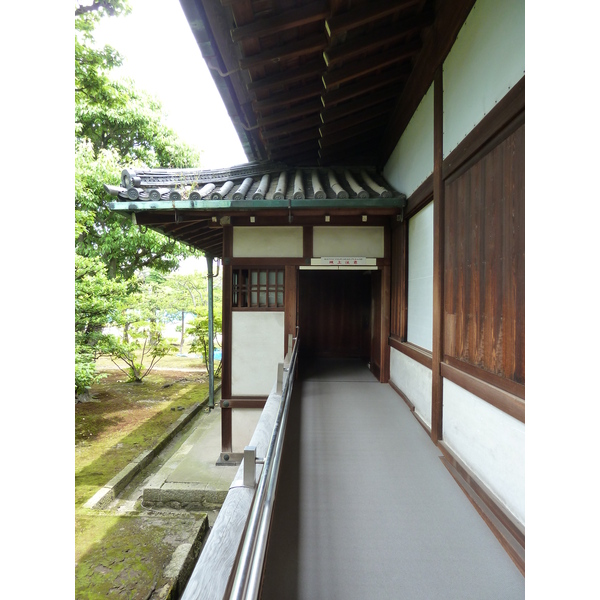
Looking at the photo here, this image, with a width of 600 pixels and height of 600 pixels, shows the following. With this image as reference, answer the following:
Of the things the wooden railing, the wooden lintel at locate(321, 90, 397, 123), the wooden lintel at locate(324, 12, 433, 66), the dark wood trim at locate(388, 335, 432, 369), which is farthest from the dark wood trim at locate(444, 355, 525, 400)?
the wooden lintel at locate(321, 90, 397, 123)

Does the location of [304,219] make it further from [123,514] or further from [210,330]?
[123,514]

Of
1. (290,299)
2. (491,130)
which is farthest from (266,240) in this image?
(491,130)

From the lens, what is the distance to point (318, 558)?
206 cm

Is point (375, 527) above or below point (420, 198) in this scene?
below

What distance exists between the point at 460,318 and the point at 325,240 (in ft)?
10.3

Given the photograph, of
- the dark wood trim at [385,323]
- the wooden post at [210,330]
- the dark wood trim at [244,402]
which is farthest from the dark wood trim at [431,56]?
the wooden post at [210,330]

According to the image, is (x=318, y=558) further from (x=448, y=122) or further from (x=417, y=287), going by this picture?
(x=448, y=122)

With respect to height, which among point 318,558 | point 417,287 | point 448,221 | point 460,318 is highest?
point 448,221

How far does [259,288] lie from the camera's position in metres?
5.95

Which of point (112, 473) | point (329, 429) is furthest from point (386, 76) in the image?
point (112, 473)

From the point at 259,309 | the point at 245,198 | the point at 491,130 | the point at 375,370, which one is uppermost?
the point at 245,198

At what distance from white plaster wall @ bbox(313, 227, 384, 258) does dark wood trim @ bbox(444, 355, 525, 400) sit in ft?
9.44

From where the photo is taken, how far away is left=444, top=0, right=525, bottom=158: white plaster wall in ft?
7.29

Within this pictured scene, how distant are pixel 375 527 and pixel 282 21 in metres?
4.24
